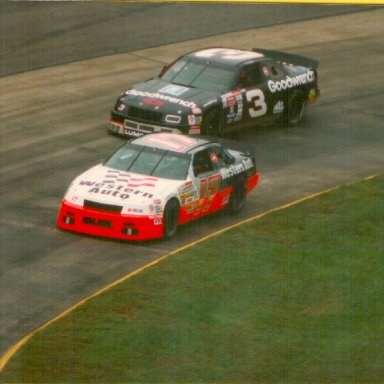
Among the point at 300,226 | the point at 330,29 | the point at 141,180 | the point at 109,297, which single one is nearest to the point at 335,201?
the point at 300,226

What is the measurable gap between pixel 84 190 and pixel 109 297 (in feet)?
10.0

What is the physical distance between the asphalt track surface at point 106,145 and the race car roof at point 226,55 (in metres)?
1.56

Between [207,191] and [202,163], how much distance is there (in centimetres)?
49

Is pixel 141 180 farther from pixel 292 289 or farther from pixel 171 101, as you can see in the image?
pixel 171 101

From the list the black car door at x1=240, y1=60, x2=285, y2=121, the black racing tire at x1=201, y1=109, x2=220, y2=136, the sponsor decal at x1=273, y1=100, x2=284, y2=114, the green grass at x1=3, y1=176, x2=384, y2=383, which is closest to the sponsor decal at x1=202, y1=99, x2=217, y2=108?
the black racing tire at x1=201, y1=109, x2=220, y2=136

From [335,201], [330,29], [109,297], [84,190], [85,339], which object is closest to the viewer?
[85,339]

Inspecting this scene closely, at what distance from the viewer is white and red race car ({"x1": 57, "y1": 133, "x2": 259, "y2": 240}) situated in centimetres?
2041

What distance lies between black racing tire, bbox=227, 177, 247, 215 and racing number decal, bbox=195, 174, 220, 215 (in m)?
0.53

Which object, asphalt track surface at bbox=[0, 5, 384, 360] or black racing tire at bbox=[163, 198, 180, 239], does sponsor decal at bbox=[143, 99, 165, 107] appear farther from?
black racing tire at bbox=[163, 198, 180, 239]

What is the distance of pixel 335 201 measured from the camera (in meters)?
23.4

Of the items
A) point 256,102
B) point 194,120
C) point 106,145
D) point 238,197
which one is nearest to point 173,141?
point 238,197

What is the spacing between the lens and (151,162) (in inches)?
854

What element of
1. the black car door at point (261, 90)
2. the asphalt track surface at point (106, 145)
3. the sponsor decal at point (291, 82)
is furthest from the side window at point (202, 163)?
the sponsor decal at point (291, 82)

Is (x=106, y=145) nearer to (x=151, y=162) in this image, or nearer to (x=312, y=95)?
(x=151, y=162)
